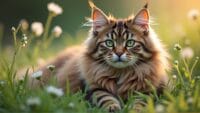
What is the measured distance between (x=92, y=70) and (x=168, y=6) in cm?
734

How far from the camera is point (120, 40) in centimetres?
542

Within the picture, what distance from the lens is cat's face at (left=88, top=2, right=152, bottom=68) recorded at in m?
5.36

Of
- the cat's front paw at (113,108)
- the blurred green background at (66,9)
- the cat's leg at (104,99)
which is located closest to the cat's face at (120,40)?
the cat's leg at (104,99)

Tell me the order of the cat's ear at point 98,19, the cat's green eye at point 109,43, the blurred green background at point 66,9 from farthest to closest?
the blurred green background at point 66,9
the cat's ear at point 98,19
the cat's green eye at point 109,43

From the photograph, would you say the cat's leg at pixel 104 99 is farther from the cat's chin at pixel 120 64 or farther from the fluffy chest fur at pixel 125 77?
the cat's chin at pixel 120 64

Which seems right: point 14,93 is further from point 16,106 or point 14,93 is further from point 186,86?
point 186,86

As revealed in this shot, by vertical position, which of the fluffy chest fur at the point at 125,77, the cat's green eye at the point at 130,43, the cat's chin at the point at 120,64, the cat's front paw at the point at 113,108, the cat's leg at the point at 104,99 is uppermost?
the cat's green eye at the point at 130,43

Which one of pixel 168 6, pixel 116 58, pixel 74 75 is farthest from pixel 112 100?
pixel 168 6

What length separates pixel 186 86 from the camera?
5.12 m

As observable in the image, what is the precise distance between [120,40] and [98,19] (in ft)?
1.24

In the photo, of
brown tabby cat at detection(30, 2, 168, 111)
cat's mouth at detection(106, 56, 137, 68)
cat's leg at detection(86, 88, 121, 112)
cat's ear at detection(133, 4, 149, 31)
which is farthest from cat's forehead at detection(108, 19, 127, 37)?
cat's leg at detection(86, 88, 121, 112)

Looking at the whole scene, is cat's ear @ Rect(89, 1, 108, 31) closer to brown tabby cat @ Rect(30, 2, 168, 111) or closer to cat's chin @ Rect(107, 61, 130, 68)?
brown tabby cat @ Rect(30, 2, 168, 111)

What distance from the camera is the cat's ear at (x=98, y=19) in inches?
222

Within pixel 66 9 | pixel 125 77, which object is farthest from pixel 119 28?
pixel 66 9
